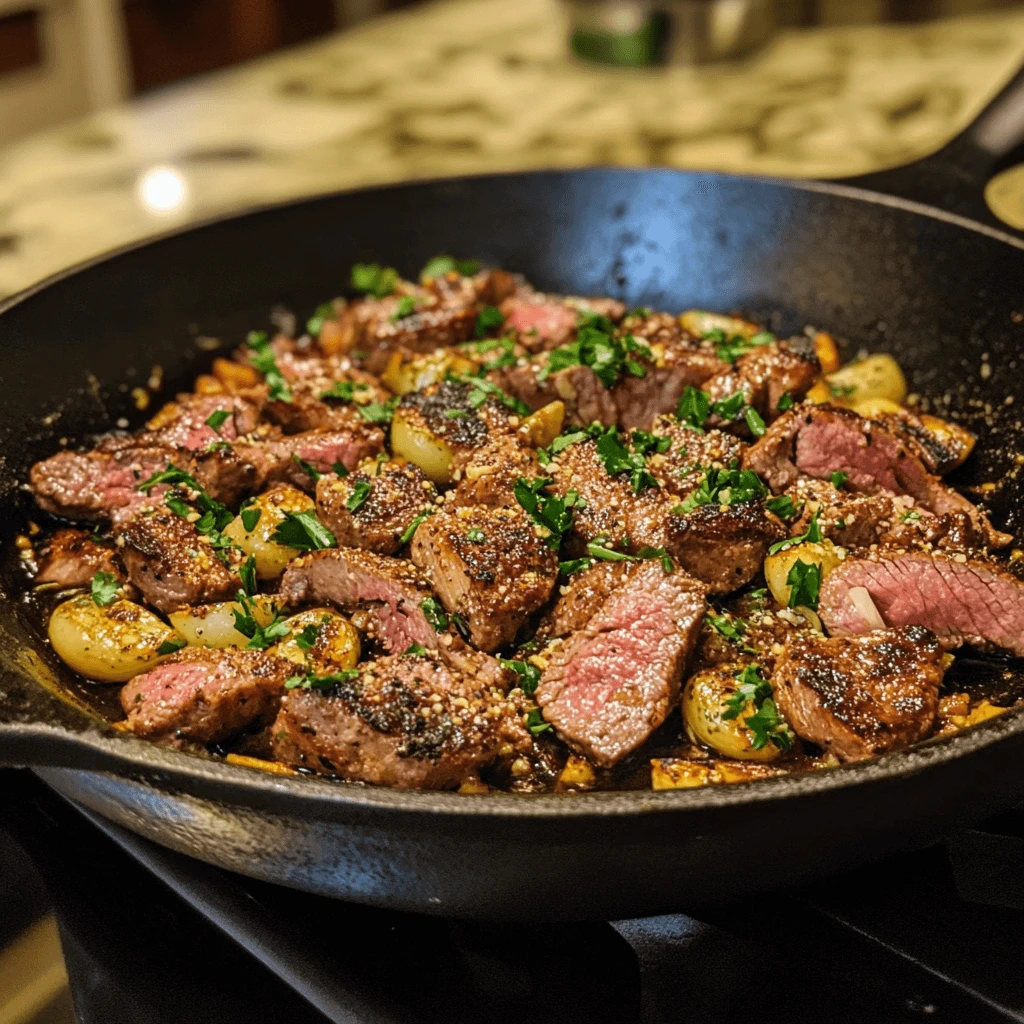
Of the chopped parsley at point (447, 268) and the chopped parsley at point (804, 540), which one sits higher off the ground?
the chopped parsley at point (447, 268)

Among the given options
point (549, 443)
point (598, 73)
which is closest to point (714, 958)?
point (549, 443)

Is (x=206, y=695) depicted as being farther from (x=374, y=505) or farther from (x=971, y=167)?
(x=971, y=167)

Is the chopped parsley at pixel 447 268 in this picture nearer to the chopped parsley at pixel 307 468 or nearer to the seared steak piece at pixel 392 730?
the chopped parsley at pixel 307 468

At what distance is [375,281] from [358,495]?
0.93m

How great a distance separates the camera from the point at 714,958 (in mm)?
1441

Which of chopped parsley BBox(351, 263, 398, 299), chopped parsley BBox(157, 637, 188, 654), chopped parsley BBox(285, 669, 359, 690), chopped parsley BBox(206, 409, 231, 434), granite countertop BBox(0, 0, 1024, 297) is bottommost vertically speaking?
chopped parsley BBox(285, 669, 359, 690)

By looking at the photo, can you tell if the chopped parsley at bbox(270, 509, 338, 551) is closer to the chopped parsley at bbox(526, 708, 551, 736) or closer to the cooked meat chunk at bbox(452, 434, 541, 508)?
the cooked meat chunk at bbox(452, 434, 541, 508)

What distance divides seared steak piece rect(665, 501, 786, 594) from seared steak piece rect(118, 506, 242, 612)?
773 millimetres

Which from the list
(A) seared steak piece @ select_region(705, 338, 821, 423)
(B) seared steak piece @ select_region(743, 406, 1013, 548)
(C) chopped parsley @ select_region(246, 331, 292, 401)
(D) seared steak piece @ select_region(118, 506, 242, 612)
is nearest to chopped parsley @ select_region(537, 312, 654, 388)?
(A) seared steak piece @ select_region(705, 338, 821, 423)

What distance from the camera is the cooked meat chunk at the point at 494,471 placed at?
1947 millimetres

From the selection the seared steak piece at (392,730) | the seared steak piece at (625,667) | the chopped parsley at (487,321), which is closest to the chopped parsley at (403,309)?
the chopped parsley at (487,321)

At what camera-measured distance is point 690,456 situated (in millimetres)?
2043

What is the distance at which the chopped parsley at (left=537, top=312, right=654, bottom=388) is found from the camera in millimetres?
2219

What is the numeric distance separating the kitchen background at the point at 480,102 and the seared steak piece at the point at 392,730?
1.90m
